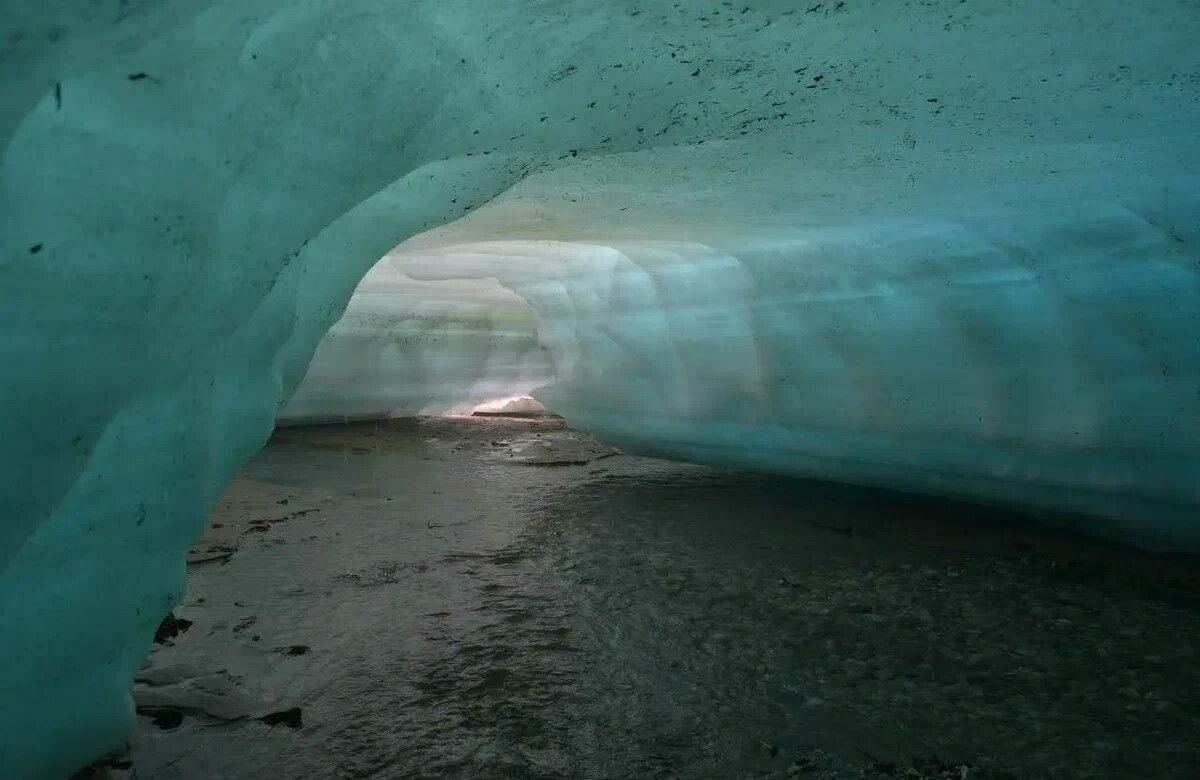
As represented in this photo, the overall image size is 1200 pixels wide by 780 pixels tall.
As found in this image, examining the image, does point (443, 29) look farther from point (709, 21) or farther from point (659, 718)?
point (659, 718)

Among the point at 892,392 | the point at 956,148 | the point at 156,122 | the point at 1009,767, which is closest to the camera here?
the point at 156,122

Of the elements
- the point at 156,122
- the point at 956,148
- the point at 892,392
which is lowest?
the point at 892,392

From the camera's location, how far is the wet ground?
2312mm

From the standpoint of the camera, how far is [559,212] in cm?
407

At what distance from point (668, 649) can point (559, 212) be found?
1.98 metres

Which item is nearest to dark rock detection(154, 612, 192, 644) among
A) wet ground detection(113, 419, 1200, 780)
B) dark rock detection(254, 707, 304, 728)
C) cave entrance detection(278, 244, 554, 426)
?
wet ground detection(113, 419, 1200, 780)

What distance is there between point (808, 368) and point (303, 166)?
368cm

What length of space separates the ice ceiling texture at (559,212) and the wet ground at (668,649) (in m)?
0.51

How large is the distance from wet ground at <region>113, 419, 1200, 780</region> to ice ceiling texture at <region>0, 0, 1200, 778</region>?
19.9 inches

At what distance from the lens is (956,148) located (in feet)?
9.44

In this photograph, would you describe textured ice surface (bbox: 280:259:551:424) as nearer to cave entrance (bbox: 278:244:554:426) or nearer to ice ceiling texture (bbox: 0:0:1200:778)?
cave entrance (bbox: 278:244:554:426)

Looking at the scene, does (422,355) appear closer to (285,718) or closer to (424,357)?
(424,357)

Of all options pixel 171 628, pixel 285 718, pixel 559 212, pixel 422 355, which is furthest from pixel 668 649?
pixel 422 355

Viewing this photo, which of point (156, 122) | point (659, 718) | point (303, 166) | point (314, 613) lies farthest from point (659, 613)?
point (156, 122)
